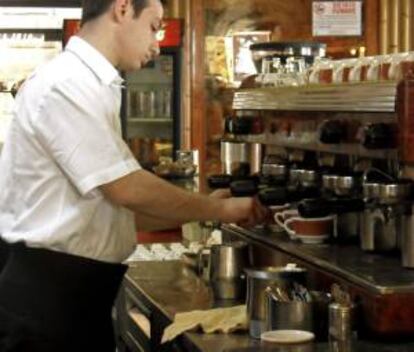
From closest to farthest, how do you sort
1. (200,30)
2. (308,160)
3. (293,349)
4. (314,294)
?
(293,349) < (314,294) < (308,160) < (200,30)

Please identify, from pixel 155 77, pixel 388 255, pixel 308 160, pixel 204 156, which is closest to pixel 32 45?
pixel 155 77

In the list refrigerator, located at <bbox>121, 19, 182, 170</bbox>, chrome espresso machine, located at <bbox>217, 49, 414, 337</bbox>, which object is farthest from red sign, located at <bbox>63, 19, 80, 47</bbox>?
chrome espresso machine, located at <bbox>217, 49, 414, 337</bbox>

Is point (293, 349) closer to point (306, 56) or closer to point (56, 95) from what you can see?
point (56, 95)

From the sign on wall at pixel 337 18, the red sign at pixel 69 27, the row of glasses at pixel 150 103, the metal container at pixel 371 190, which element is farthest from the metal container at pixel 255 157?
the sign on wall at pixel 337 18

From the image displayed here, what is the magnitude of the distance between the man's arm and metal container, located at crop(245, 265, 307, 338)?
239 millimetres

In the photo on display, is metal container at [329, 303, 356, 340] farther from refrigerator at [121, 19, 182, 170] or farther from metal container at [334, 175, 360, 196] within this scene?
refrigerator at [121, 19, 182, 170]

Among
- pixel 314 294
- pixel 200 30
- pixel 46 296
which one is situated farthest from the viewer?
pixel 200 30

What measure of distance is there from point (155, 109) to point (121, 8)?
13.3ft

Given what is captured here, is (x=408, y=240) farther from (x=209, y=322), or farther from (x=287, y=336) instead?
(x=209, y=322)

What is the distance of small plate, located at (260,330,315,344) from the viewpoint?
6.86 ft

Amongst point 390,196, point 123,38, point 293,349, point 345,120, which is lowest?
point 293,349

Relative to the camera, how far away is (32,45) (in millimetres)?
6547

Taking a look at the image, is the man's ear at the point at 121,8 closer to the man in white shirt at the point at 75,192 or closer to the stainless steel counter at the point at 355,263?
the man in white shirt at the point at 75,192

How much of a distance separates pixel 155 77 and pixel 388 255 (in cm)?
440
